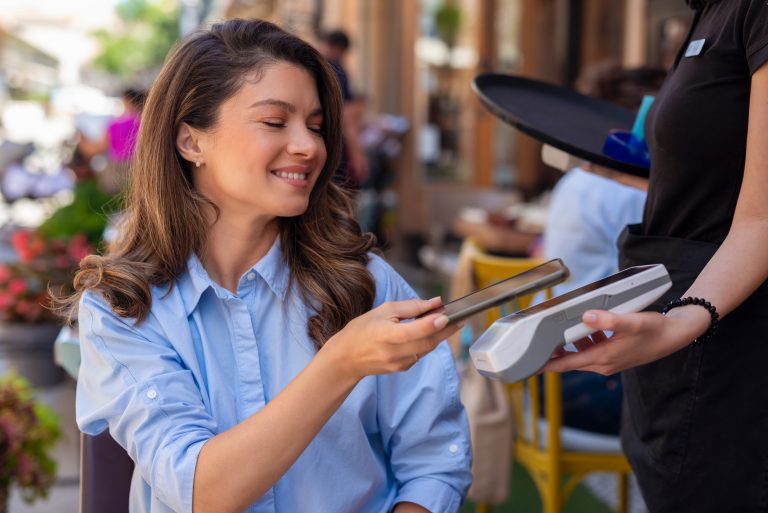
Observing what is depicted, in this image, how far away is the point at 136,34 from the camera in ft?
153

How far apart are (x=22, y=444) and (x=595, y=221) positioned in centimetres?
178

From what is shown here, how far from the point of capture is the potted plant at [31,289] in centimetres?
414

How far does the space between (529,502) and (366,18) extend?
6.99 m

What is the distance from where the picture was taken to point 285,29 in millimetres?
1569

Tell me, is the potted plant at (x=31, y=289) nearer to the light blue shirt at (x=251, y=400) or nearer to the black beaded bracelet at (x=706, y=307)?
the light blue shirt at (x=251, y=400)

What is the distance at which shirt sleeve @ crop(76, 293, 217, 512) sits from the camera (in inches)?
48.7

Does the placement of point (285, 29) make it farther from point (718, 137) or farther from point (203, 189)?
point (718, 137)

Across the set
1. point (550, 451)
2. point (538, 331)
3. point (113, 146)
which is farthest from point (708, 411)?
point (113, 146)

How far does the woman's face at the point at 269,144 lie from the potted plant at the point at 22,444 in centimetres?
132

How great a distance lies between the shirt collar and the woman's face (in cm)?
9

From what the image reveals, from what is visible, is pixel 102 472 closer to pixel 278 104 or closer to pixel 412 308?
pixel 278 104

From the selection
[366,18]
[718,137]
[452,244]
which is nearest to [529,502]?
[718,137]

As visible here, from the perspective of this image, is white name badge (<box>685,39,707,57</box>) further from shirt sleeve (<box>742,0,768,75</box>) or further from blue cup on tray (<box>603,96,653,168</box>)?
blue cup on tray (<box>603,96,653,168</box>)

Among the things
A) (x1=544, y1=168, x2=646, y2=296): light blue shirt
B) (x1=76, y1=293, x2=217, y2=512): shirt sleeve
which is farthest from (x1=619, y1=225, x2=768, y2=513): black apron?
(x1=544, y1=168, x2=646, y2=296): light blue shirt
